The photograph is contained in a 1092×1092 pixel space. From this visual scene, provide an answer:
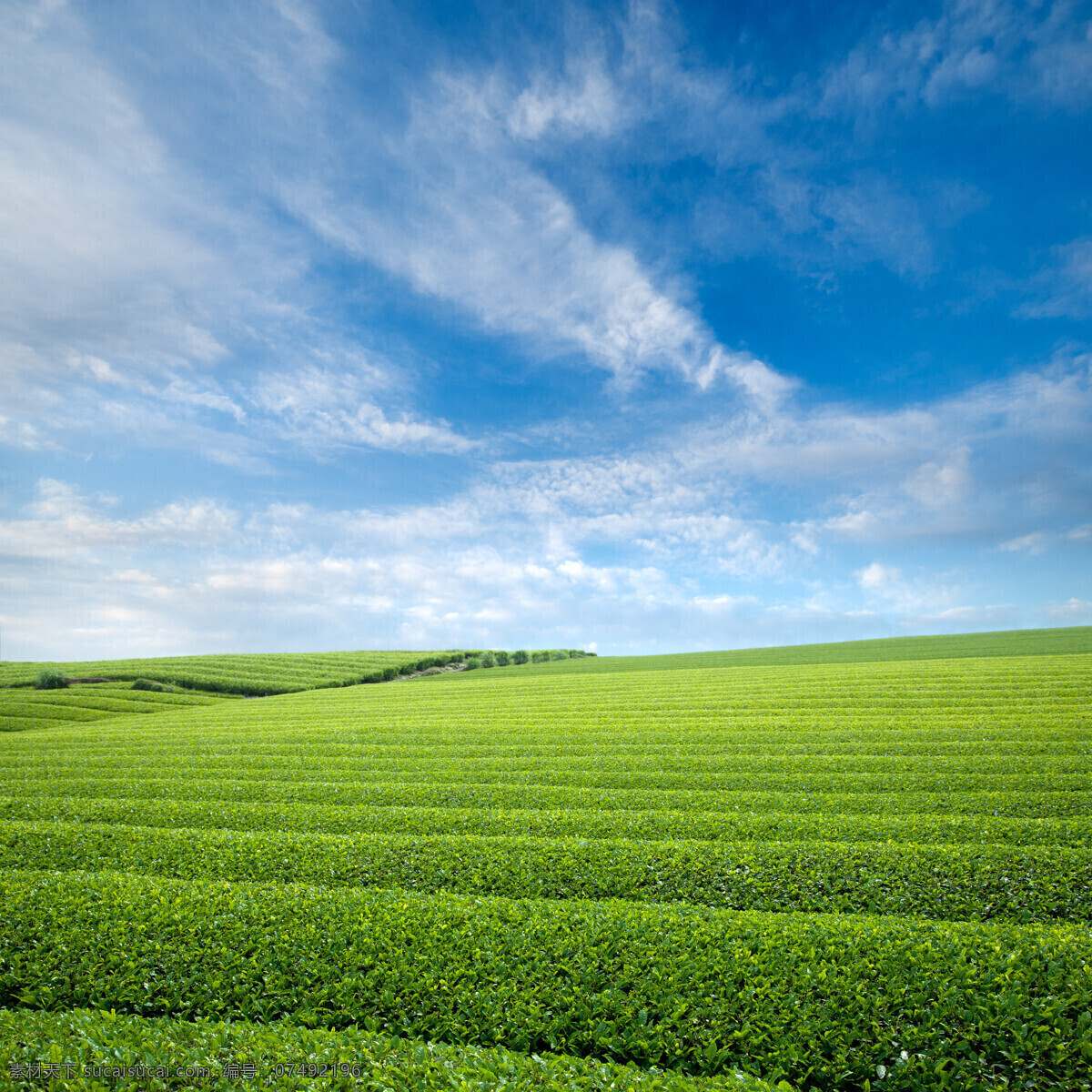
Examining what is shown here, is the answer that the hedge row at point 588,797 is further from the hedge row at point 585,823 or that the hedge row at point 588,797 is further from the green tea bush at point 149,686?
the green tea bush at point 149,686

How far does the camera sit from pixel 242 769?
16.2 meters

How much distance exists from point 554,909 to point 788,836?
15.1 ft

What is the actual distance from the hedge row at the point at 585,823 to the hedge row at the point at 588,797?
1.63 feet

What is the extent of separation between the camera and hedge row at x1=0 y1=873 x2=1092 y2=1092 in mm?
5316

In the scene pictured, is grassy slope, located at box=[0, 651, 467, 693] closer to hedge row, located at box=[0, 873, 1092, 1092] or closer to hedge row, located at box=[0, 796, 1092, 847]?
hedge row, located at box=[0, 796, 1092, 847]

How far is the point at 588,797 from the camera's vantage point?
12.4m

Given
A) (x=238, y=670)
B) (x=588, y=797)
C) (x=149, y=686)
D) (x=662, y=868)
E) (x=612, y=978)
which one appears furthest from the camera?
(x=238, y=670)

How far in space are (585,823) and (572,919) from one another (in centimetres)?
357

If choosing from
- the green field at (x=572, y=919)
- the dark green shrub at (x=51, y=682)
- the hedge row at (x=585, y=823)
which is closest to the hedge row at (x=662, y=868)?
the green field at (x=572, y=919)

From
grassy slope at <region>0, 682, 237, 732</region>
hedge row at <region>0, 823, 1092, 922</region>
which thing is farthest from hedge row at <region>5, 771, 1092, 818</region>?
grassy slope at <region>0, 682, 237, 732</region>

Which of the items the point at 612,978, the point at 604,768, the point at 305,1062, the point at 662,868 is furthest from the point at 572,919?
the point at 604,768

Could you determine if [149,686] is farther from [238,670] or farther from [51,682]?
[238,670]

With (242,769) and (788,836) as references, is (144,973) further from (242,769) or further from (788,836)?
(242,769)

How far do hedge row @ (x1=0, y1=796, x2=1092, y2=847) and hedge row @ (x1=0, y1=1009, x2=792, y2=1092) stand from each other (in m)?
4.94
